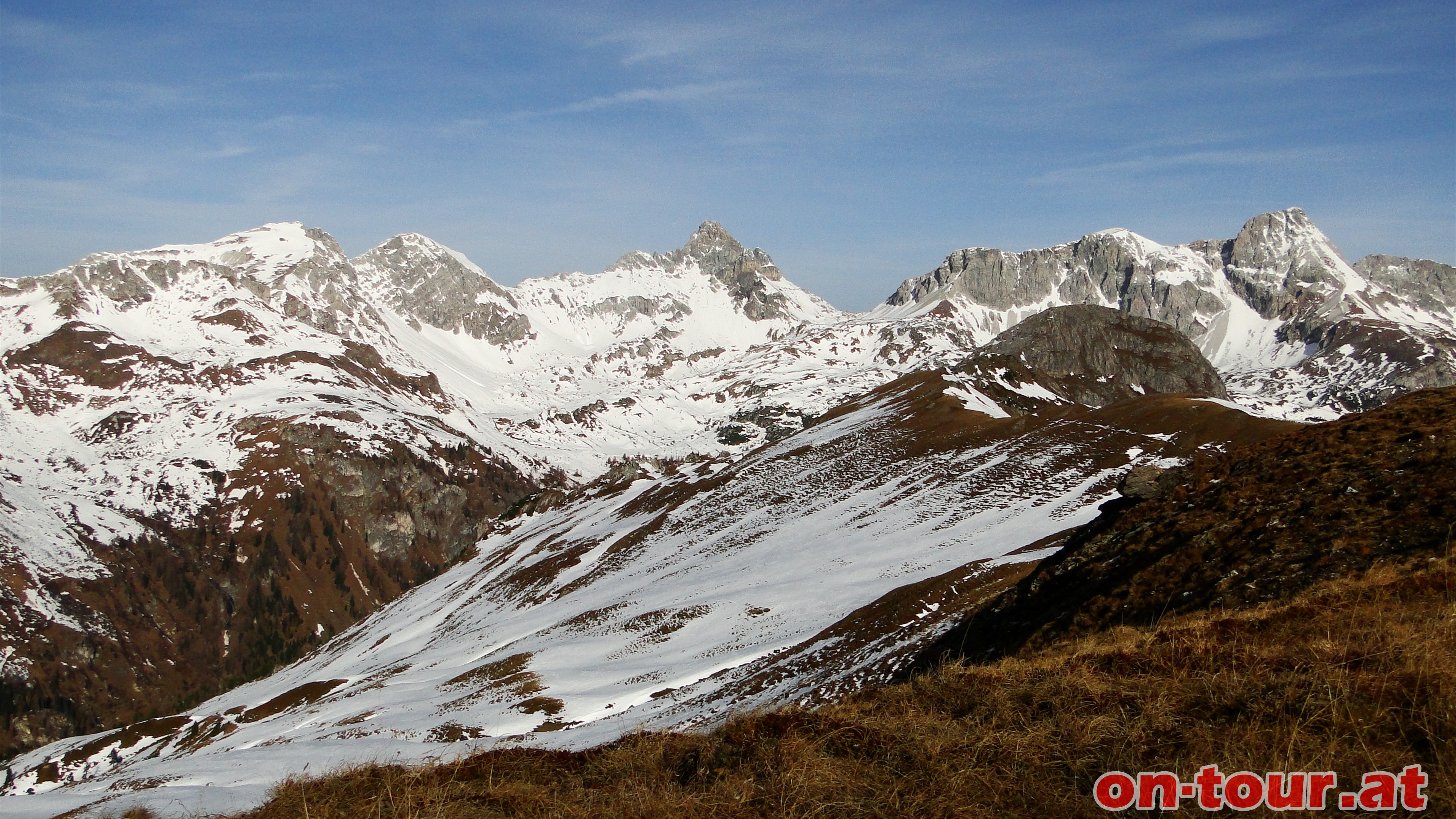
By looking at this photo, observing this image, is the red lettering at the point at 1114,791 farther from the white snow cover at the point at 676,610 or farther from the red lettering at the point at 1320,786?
the white snow cover at the point at 676,610

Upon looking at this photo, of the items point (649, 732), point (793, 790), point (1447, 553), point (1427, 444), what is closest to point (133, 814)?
point (649, 732)

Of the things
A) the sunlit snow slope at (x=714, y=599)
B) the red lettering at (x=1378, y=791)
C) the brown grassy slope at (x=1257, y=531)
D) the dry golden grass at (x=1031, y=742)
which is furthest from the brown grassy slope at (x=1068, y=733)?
the sunlit snow slope at (x=714, y=599)

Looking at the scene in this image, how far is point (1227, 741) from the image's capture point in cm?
754

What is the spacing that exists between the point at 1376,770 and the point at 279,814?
36.2 feet

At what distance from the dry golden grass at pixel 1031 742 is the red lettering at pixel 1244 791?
29 centimetres

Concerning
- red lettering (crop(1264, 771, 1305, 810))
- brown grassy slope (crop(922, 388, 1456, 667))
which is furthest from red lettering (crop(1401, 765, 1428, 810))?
brown grassy slope (crop(922, 388, 1456, 667))

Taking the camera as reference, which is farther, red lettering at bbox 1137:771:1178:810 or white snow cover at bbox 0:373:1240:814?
white snow cover at bbox 0:373:1240:814

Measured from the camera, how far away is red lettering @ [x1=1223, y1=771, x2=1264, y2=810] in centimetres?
659

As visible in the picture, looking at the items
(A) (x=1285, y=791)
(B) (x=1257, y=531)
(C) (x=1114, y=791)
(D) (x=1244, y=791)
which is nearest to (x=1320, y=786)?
(A) (x=1285, y=791)

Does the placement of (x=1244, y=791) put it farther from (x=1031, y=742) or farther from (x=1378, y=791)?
(x=1031, y=742)

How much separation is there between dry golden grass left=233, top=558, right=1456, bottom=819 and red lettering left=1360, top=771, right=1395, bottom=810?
0.47 ft

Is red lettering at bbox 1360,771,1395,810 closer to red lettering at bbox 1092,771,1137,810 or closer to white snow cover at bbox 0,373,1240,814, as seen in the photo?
red lettering at bbox 1092,771,1137,810

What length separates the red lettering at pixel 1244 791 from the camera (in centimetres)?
659

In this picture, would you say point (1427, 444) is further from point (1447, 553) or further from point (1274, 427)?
point (1274, 427)
